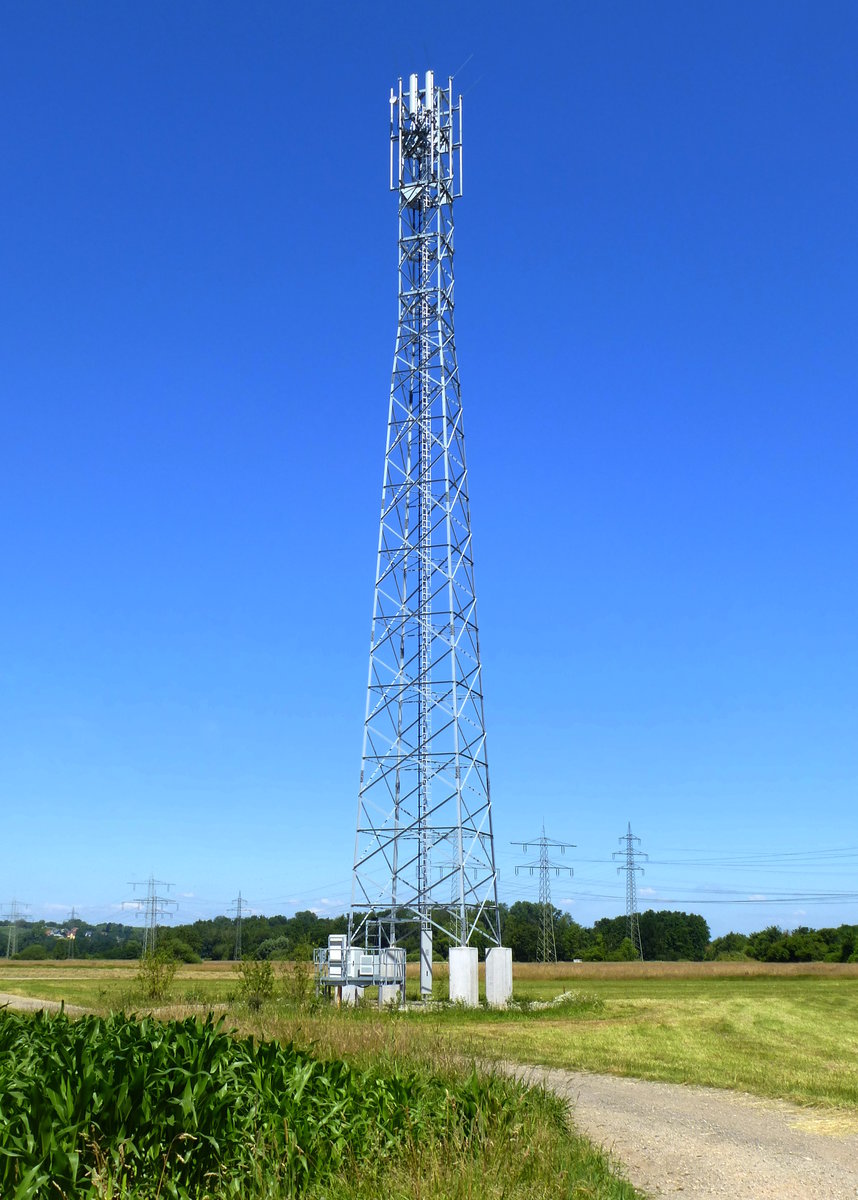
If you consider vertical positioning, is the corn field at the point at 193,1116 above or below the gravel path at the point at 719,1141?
above

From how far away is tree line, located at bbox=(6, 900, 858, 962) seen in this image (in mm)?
93000

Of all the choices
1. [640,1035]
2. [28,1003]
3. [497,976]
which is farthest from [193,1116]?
[28,1003]

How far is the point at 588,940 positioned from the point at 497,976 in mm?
96452

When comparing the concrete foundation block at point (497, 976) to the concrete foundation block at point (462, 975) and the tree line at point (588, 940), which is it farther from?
the tree line at point (588, 940)

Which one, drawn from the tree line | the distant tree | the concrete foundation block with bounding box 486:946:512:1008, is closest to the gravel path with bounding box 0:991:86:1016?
the concrete foundation block with bounding box 486:946:512:1008

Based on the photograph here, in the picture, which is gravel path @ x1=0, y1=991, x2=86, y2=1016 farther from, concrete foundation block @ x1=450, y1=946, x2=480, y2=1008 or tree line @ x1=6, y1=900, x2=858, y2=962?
tree line @ x1=6, y1=900, x2=858, y2=962

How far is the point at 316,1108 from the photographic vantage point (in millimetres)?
9031

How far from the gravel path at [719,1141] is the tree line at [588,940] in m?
76.7

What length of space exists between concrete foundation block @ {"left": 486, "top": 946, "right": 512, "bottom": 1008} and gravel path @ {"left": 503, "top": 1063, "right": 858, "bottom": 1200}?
18779 millimetres

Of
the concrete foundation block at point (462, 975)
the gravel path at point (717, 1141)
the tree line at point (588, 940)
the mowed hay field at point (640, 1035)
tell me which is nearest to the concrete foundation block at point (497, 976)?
the concrete foundation block at point (462, 975)

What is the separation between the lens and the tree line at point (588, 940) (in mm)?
93000

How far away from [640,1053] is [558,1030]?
4.85 meters

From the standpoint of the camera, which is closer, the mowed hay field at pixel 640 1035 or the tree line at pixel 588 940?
the mowed hay field at pixel 640 1035

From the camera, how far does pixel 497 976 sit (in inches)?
1355
